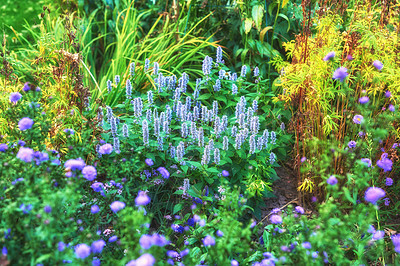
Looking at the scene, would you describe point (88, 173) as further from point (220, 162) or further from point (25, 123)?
point (220, 162)

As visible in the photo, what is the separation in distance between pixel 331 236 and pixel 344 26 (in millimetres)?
2327

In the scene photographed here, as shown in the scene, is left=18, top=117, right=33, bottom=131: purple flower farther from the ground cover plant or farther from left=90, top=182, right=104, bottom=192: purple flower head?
left=90, top=182, right=104, bottom=192: purple flower head

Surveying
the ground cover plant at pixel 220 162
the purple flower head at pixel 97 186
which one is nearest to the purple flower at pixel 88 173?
the ground cover plant at pixel 220 162

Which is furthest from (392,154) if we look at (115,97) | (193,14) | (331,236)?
(193,14)

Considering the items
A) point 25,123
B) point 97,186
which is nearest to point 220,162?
point 97,186

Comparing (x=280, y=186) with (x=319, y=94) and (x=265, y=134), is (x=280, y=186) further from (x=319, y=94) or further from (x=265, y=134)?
(x=319, y=94)

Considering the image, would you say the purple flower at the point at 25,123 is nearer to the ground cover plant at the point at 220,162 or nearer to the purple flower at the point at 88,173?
the ground cover plant at the point at 220,162

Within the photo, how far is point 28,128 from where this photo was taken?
165 cm

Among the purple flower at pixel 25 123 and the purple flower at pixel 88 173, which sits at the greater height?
the purple flower at pixel 25 123

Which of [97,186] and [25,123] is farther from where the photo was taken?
[97,186]

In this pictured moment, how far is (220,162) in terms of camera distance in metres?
2.25

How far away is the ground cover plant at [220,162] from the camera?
163 centimetres

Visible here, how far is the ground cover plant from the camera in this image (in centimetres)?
163

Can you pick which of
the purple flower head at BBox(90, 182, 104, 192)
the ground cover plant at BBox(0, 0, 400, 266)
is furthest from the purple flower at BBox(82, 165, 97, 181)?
the purple flower head at BBox(90, 182, 104, 192)
